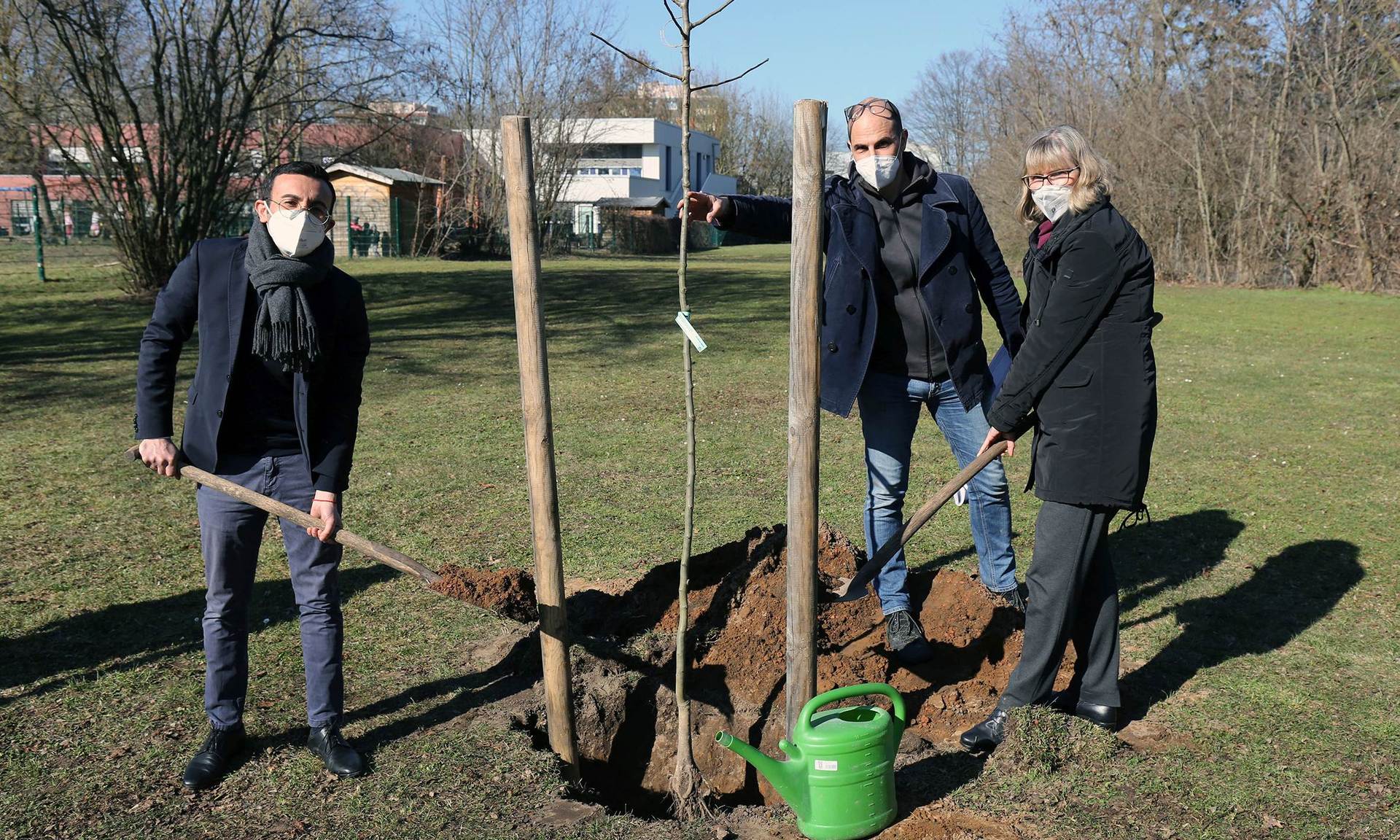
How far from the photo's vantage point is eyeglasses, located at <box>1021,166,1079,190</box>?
3.55 m

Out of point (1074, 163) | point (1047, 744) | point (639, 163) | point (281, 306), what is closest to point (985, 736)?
point (1047, 744)

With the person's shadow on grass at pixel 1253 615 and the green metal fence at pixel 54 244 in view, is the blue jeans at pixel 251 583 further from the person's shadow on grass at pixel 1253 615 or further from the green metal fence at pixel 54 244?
the green metal fence at pixel 54 244

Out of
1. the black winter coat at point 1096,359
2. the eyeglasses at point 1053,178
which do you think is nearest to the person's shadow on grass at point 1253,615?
the black winter coat at point 1096,359

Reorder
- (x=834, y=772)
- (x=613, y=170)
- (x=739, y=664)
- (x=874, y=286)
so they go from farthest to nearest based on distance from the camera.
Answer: (x=613, y=170) < (x=739, y=664) < (x=874, y=286) < (x=834, y=772)

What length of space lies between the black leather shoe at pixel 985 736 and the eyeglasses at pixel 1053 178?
71.8 inches

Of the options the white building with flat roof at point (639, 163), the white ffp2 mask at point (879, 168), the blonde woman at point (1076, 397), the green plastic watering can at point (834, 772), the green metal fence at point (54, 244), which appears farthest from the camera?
the white building with flat roof at point (639, 163)

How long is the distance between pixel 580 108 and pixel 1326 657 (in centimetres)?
3961

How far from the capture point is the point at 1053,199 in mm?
3607

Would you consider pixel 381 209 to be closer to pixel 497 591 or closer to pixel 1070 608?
pixel 497 591

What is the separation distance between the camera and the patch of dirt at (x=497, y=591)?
4.04 meters

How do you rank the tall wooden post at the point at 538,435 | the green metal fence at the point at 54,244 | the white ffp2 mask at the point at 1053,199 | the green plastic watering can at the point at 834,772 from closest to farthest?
the green plastic watering can at the point at 834,772
the tall wooden post at the point at 538,435
the white ffp2 mask at the point at 1053,199
the green metal fence at the point at 54,244

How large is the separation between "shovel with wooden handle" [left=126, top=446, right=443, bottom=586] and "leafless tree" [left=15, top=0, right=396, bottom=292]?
51.9 ft

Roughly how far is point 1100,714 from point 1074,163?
1.91m

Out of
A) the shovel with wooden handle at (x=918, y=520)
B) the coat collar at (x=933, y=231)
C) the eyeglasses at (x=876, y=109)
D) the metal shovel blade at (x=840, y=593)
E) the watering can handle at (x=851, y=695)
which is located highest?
the eyeglasses at (x=876, y=109)
